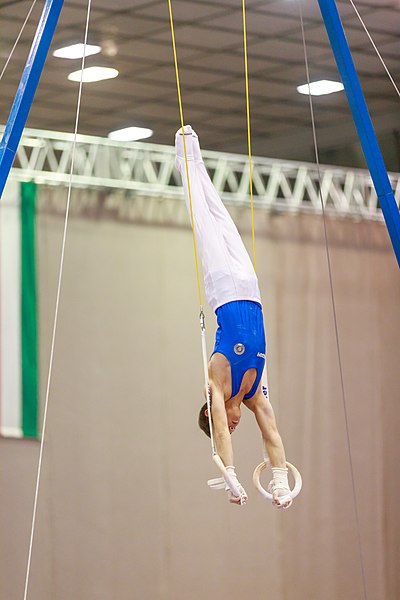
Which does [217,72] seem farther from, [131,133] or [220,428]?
[220,428]

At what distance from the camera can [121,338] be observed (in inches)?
334

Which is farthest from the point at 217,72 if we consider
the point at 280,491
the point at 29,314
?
the point at 280,491

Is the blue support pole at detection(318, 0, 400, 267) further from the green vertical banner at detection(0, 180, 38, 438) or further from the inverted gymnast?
the green vertical banner at detection(0, 180, 38, 438)

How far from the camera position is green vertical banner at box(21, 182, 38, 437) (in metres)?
8.03

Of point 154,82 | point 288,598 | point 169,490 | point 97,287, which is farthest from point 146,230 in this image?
point 288,598

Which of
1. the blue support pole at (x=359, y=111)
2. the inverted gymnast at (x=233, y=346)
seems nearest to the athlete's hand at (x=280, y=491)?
the inverted gymnast at (x=233, y=346)

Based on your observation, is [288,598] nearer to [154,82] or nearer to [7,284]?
[7,284]

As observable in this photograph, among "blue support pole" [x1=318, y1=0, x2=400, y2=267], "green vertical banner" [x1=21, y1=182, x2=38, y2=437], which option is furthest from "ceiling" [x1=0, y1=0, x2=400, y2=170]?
"blue support pole" [x1=318, y1=0, x2=400, y2=267]

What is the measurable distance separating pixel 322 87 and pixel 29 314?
3111mm

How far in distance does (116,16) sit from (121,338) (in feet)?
7.39

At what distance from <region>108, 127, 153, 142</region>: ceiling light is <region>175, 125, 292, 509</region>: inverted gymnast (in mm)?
4204

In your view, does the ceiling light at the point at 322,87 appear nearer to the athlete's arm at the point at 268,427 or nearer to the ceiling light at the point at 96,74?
the ceiling light at the point at 96,74

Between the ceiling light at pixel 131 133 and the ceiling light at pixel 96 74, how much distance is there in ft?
2.08

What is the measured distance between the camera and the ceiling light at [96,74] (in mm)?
8727
